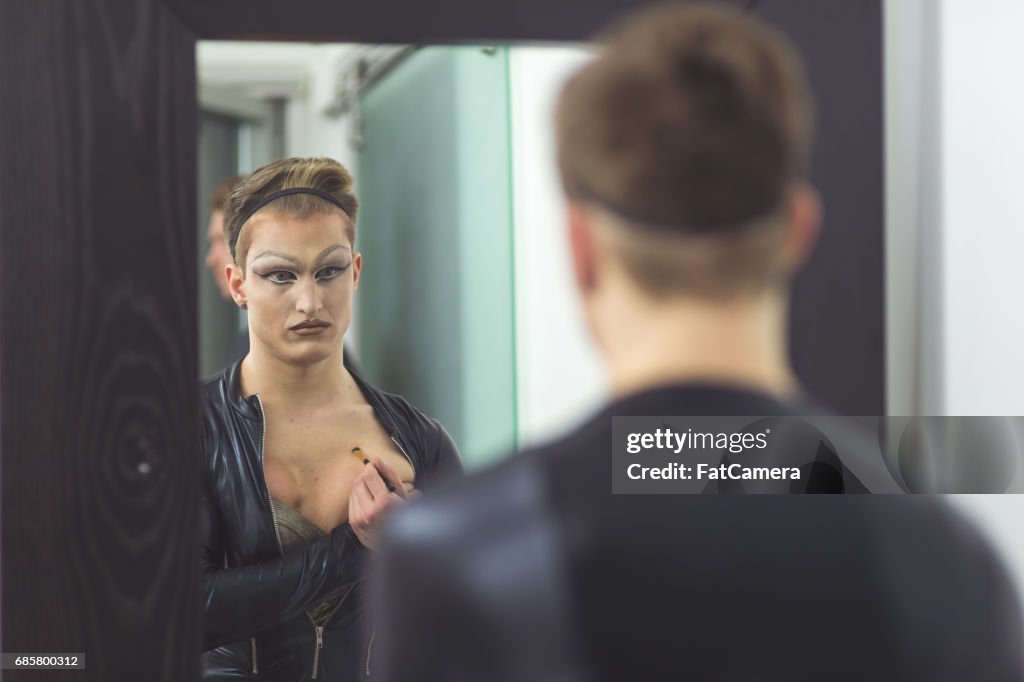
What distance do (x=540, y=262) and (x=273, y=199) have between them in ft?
0.93

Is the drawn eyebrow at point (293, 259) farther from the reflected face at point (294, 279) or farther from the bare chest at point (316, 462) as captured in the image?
the bare chest at point (316, 462)

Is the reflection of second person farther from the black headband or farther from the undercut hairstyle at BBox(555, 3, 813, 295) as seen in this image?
the undercut hairstyle at BBox(555, 3, 813, 295)

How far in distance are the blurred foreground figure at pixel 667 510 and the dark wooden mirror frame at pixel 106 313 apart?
1.52 feet

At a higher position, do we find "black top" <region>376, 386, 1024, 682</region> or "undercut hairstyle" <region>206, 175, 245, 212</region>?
"undercut hairstyle" <region>206, 175, 245, 212</region>

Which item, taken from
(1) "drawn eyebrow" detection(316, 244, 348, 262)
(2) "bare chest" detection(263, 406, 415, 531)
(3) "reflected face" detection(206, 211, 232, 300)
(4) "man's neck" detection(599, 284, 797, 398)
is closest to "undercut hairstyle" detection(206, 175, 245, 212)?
(3) "reflected face" detection(206, 211, 232, 300)

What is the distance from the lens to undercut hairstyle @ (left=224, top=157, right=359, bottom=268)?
1053 mm

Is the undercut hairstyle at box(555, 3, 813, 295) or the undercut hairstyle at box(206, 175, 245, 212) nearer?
the undercut hairstyle at box(555, 3, 813, 295)

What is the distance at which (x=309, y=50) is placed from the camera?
3.54 ft

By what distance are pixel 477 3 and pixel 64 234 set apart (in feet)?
1.56

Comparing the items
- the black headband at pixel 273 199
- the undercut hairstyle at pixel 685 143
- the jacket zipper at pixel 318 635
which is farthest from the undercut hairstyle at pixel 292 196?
the undercut hairstyle at pixel 685 143

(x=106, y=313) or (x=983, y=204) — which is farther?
(x=983, y=204)

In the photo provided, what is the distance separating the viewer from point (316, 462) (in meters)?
1.07

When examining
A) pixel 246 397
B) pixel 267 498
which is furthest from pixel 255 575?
pixel 246 397

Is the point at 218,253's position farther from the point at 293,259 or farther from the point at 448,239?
the point at 448,239
